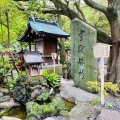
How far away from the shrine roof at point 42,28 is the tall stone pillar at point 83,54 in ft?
24.9

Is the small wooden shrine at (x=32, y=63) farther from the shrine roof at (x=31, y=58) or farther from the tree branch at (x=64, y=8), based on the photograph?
the tree branch at (x=64, y=8)

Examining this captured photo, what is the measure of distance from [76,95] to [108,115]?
199 cm

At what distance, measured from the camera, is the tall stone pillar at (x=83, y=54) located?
7062 mm

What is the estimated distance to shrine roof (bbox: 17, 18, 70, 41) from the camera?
50.4 ft

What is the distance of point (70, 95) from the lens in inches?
283

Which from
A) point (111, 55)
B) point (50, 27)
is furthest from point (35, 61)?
point (50, 27)

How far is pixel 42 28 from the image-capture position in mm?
15914

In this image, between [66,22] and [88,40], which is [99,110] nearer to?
[88,40]

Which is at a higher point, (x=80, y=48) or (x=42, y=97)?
(x=80, y=48)

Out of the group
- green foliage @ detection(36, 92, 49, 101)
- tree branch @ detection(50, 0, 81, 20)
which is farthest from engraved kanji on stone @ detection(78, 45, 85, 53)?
green foliage @ detection(36, 92, 49, 101)

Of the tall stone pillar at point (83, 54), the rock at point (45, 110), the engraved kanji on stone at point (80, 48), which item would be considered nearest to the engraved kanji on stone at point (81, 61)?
the tall stone pillar at point (83, 54)

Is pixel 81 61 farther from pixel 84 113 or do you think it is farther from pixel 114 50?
pixel 84 113

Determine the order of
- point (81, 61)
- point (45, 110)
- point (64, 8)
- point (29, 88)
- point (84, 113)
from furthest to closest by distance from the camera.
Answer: point (64, 8) < point (81, 61) < point (29, 88) < point (45, 110) < point (84, 113)

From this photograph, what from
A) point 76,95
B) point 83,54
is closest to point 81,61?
point 83,54
